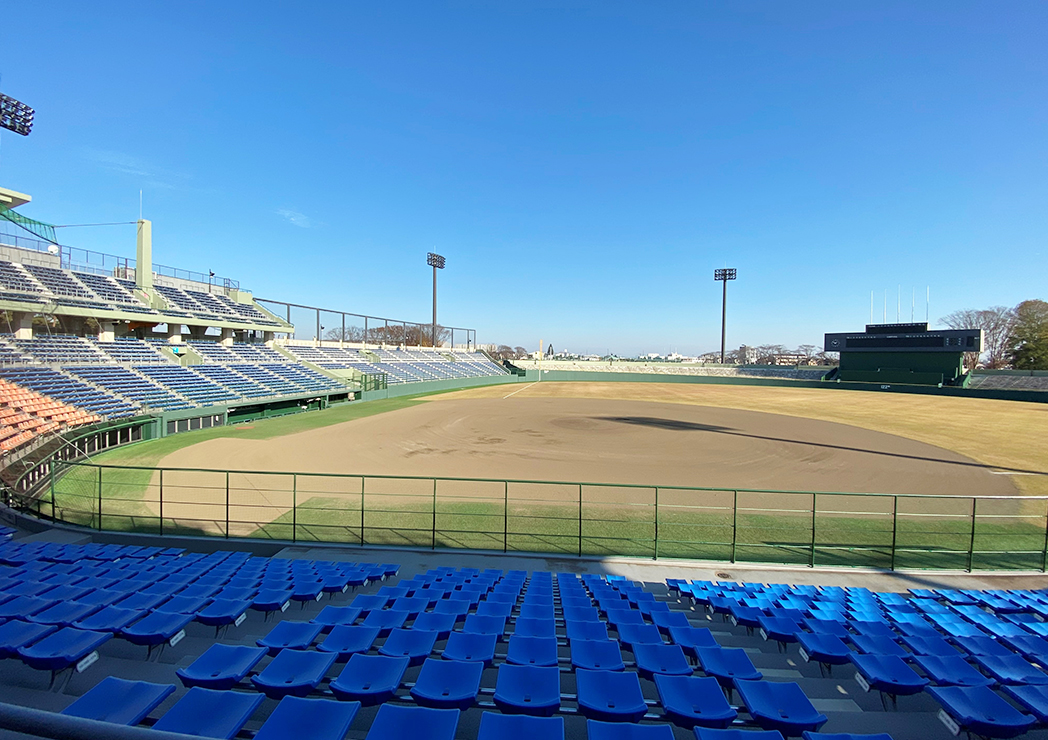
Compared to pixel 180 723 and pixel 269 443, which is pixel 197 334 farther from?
pixel 180 723

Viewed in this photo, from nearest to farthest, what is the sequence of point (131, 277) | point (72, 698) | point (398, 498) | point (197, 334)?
1. point (72, 698)
2. point (398, 498)
3. point (131, 277)
4. point (197, 334)

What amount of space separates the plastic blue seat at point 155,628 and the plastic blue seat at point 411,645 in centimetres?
227

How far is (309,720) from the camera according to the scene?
138 inches

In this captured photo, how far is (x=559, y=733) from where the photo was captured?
11.3 feet

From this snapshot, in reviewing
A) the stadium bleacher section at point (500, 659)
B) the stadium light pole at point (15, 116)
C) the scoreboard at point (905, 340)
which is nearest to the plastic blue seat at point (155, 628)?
the stadium bleacher section at point (500, 659)

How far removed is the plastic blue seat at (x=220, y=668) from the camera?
13.4 ft

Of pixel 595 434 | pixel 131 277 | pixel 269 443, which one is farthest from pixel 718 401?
pixel 131 277

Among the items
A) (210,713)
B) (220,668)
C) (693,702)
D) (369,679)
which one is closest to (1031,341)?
(693,702)

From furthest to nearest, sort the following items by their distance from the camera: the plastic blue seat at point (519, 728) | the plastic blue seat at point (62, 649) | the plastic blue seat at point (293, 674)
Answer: the plastic blue seat at point (62, 649) → the plastic blue seat at point (293, 674) → the plastic blue seat at point (519, 728)

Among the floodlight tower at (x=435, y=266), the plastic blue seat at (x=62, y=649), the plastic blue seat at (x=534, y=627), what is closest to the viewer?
the plastic blue seat at (x=62, y=649)

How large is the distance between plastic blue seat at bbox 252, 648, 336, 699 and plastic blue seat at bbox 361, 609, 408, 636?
3.49 ft

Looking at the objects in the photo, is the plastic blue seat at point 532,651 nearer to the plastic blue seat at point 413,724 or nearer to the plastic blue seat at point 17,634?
the plastic blue seat at point 413,724

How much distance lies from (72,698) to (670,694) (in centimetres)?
550

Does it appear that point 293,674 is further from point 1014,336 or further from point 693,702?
point 1014,336
